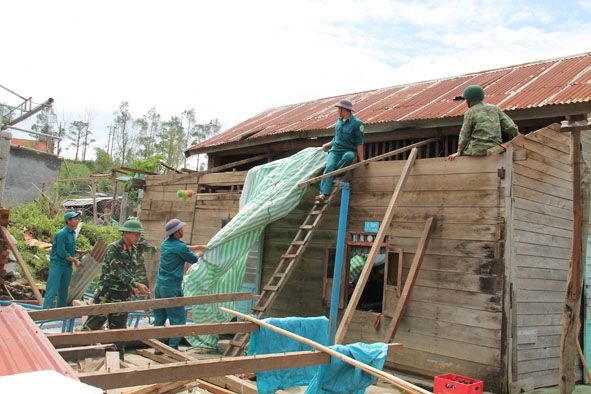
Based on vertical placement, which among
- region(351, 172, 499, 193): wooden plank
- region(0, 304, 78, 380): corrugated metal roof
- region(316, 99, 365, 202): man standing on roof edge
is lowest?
region(0, 304, 78, 380): corrugated metal roof

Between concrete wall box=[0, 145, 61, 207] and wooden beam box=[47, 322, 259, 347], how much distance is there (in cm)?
2230

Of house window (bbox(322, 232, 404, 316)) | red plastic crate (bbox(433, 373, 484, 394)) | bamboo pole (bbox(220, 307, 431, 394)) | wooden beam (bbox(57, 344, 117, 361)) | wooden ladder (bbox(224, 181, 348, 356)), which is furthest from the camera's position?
house window (bbox(322, 232, 404, 316))

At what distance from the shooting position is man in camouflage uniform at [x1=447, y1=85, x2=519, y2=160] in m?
6.39

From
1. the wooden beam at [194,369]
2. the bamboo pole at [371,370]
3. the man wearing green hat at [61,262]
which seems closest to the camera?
the wooden beam at [194,369]

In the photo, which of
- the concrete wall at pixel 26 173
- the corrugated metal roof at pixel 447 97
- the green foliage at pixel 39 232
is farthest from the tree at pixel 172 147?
the corrugated metal roof at pixel 447 97

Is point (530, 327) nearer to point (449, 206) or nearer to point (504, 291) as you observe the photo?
point (504, 291)

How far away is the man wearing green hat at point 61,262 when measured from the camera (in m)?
8.68

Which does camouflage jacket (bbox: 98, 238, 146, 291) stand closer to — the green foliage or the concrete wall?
the green foliage

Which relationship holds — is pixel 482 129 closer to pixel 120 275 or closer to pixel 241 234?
pixel 241 234

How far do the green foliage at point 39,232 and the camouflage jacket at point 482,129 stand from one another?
12.5m

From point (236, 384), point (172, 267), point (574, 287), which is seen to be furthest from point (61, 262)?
point (574, 287)

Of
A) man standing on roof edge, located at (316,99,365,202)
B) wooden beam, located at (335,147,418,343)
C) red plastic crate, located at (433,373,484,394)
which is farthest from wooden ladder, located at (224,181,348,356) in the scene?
red plastic crate, located at (433,373,484,394)

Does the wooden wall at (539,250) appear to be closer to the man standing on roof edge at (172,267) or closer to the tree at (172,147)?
the man standing on roof edge at (172,267)

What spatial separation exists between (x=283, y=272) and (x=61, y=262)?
13.6 ft
